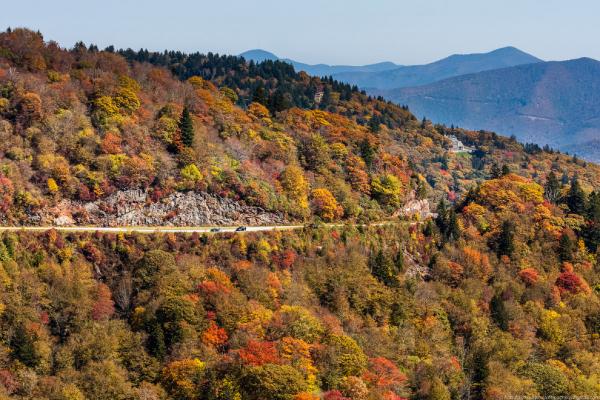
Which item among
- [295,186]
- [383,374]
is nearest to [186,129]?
[295,186]

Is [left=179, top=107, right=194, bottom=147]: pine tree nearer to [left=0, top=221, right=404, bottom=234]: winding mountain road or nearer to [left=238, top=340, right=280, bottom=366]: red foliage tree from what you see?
[left=0, top=221, right=404, bottom=234]: winding mountain road

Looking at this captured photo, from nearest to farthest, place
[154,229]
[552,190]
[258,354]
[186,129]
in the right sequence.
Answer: [258,354]
[154,229]
[186,129]
[552,190]

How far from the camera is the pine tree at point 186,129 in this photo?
212 feet

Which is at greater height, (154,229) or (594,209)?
(594,209)

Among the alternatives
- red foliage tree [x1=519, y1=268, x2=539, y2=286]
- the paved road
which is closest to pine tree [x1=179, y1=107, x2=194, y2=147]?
the paved road

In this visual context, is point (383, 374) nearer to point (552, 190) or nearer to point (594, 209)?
point (594, 209)

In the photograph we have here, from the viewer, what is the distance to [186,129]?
64.9 m

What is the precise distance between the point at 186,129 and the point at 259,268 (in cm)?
1869

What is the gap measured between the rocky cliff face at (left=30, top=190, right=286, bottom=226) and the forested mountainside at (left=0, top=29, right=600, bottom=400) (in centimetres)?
52

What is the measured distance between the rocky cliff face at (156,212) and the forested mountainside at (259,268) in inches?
20.3

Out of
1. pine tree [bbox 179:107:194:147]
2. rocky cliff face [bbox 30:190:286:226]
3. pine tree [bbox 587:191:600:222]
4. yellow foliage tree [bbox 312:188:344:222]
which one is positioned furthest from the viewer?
pine tree [bbox 587:191:600:222]

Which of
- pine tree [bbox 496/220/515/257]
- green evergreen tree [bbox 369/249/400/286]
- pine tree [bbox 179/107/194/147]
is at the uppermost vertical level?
pine tree [bbox 179/107/194/147]

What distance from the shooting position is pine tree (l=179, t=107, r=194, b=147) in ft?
212

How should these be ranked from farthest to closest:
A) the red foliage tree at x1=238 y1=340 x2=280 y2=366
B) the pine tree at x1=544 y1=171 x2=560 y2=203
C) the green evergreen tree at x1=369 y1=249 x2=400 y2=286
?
the pine tree at x1=544 y1=171 x2=560 y2=203, the green evergreen tree at x1=369 y1=249 x2=400 y2=286, the red foliage tree at x1=238 y1=340 x2=280 y2=366
